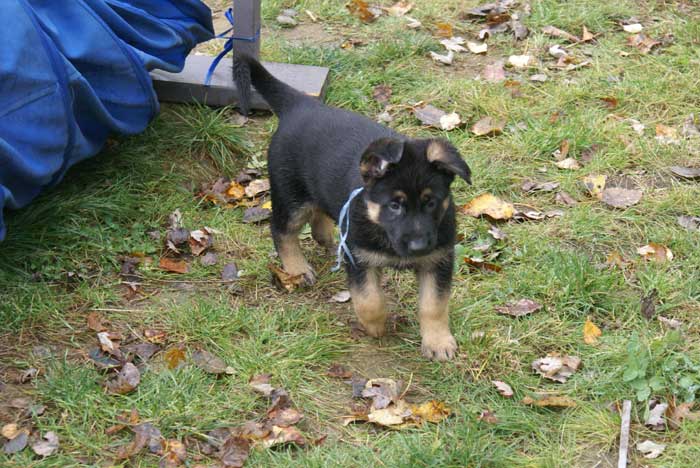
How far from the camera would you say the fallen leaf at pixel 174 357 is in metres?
4.32

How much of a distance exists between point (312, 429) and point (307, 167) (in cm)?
137

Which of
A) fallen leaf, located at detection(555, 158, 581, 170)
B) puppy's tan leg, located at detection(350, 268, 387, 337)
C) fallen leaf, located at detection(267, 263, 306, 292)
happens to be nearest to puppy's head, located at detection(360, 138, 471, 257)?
puppy's tan leg, located at detection(350, 268, 387, 337)

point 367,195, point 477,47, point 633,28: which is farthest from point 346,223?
point 633,28

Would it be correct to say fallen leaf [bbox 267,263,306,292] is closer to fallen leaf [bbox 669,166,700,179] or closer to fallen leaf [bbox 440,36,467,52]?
fallen leaf [bbox 669,166,700,179]

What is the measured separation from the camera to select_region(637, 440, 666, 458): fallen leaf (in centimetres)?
369

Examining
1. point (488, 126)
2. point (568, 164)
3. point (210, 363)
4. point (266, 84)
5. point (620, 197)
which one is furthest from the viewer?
point (488, 126)

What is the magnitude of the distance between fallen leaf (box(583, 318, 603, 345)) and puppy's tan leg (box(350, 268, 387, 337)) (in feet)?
2.96

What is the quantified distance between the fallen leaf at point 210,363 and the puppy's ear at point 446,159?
1.25m

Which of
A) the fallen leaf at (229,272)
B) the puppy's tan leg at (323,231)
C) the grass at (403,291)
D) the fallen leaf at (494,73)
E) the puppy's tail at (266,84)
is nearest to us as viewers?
the grass at (403,291)

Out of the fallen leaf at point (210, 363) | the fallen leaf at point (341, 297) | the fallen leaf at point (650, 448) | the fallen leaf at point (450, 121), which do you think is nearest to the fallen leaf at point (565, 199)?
the fallen leaf at point (450, 121)

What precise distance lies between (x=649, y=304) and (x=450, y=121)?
2.16 m

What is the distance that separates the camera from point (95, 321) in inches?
183

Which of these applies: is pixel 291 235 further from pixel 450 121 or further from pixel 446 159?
pixel 450 121

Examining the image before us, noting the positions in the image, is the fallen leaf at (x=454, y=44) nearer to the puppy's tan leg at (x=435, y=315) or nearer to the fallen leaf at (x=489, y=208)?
the fallen leaf at (x=489, y=208)
